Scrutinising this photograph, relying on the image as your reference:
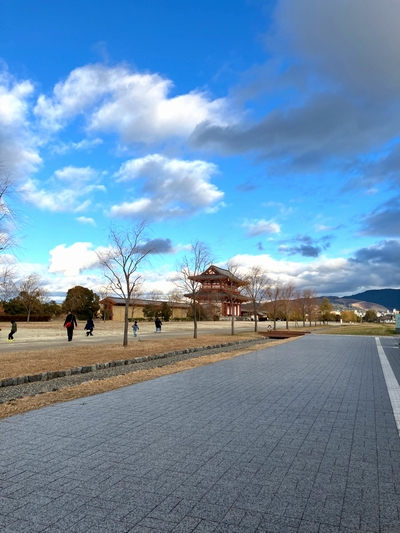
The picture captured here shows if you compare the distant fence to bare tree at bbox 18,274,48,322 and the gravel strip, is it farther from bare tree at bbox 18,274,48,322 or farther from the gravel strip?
the gravel strip

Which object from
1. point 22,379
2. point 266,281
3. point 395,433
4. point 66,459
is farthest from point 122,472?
point 266,281

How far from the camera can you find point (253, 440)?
16.2 feet

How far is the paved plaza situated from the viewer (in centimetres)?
300

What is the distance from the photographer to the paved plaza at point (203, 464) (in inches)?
118

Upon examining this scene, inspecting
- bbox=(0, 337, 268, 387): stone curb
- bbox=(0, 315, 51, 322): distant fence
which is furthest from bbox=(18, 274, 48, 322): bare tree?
bbox=(0, 337, 268, 387): stone curb

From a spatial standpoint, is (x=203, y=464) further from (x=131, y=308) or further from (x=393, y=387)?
(x=131, y=308)

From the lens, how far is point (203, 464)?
161 inches

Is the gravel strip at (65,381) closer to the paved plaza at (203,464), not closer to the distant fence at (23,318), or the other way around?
the paved plaza at (203,464)

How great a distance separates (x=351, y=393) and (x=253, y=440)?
13.2ft

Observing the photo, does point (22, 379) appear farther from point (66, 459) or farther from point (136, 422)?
point (66, 459)

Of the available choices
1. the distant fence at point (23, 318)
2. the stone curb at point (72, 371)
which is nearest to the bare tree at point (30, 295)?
the distant fence at point (23, 318)

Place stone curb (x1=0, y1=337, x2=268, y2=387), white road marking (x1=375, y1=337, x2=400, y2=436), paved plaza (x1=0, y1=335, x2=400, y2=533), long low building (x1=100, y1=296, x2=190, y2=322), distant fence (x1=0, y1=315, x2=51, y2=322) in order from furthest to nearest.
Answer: long low building (x1=100, y1=296, x2=190, y2=322) → distant fence (x1=0, y1=315, x2=51, y2=322) → stone curb (x1=0, y1=337, x2=268, y2=387) → white road marking (x1=375, y1=337, x2=400, y2=436) → paved plaza (x1=0, y1=335, x2=400, y2=533)

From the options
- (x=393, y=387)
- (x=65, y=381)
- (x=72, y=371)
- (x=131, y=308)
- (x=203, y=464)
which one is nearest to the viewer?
(x=203, y=464)

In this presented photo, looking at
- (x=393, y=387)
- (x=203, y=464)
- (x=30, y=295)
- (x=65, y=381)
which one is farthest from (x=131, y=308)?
(x=203, y=464)
